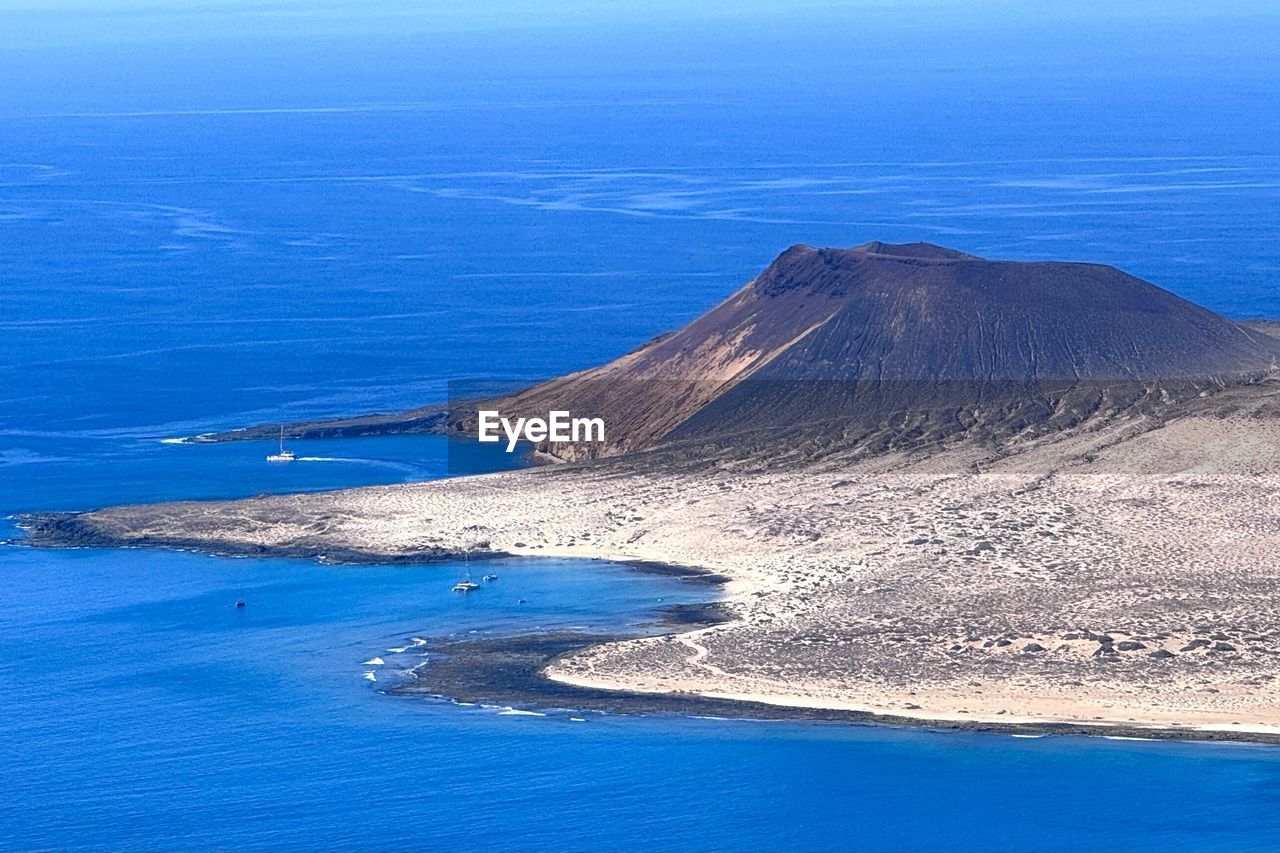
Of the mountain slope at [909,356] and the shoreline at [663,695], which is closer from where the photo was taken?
the shoreline at [663,695]

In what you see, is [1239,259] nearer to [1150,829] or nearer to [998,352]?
[998,352]

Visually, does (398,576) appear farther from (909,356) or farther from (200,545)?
(909,356)

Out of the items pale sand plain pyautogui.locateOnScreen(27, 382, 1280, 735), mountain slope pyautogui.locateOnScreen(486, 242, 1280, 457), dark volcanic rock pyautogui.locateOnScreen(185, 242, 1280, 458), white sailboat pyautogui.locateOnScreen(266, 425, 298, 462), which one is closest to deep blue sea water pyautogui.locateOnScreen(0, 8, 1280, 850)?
white sailboat pyautogui.locateOnScreen(266, 425, 298, 462)

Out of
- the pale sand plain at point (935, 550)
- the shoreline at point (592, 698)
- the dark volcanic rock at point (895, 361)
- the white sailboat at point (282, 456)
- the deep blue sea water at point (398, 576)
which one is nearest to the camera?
the deep blue sea water at point (398, 576)

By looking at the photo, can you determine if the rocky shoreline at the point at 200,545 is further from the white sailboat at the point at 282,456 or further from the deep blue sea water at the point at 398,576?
the white sailboat at the point at 282,456
